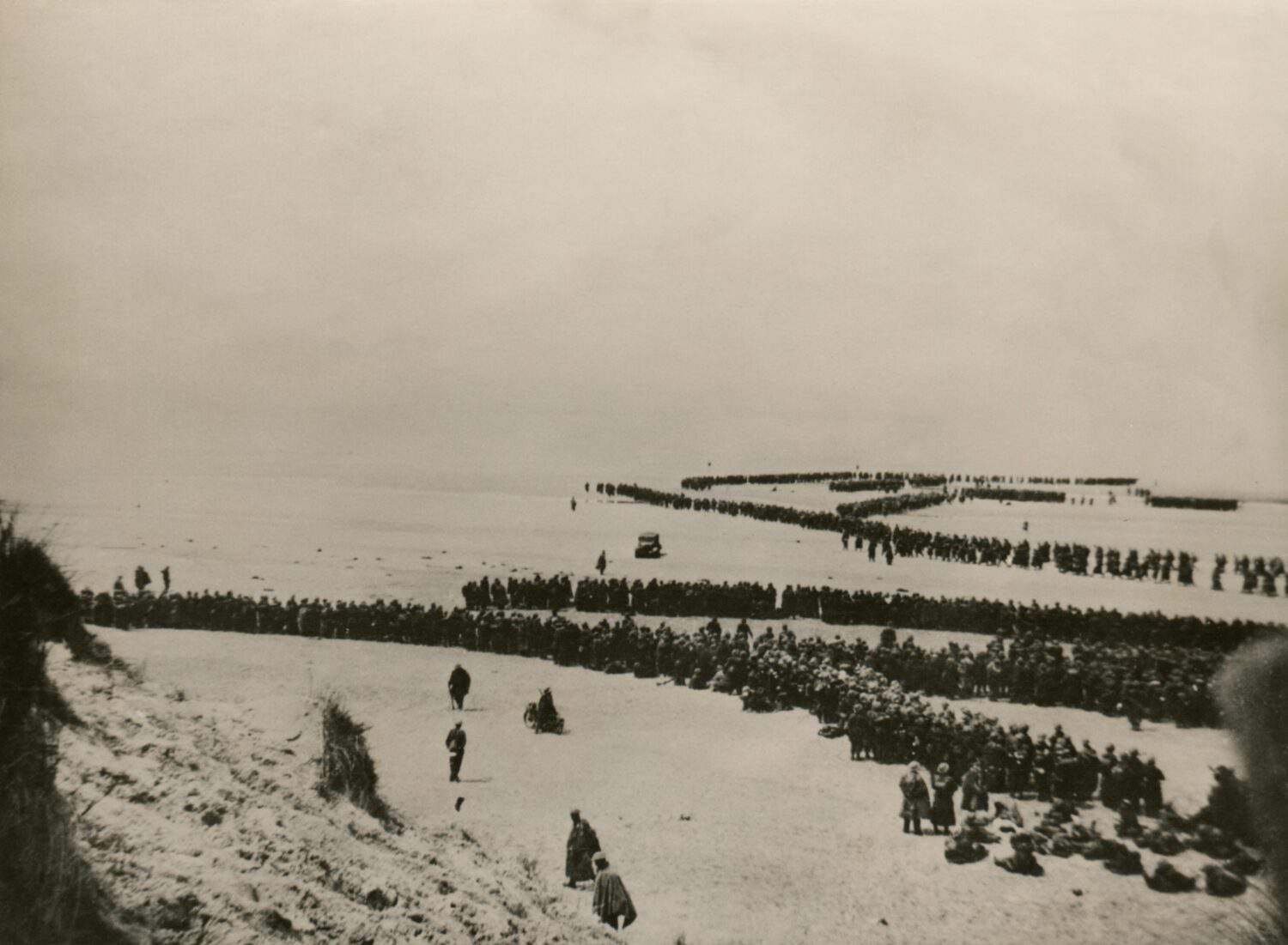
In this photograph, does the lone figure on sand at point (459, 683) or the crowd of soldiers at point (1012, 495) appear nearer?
the lone figure on sand at point (459, 683)

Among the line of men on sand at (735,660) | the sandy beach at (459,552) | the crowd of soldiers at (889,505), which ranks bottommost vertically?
the line of men on sand at (735,660)

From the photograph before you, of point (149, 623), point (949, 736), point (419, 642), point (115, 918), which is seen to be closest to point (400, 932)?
point (115, 918)

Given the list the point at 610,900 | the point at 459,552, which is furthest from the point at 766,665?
the point at 459,552

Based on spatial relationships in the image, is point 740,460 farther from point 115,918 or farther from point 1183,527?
point 115,918

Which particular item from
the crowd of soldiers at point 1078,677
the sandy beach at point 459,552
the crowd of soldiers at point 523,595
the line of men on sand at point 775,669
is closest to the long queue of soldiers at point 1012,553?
the sandy beach at point 459,552

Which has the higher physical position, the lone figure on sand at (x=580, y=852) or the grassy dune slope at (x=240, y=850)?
the grassy dune slope at (x=240, y=850)

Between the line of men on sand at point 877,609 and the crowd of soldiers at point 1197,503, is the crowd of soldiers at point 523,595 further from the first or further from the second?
the crowd of soldiers at point 1197,503

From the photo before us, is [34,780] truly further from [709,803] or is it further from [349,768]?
[709,803]
